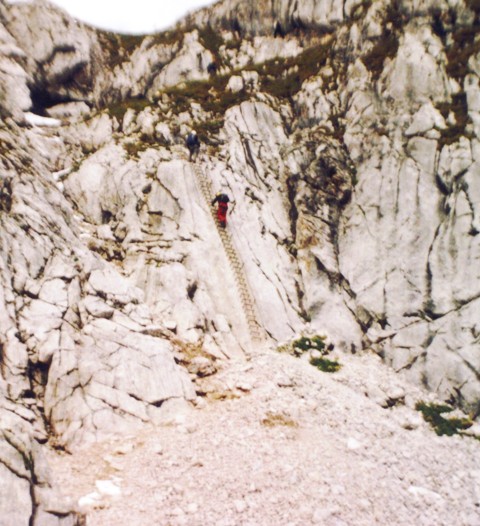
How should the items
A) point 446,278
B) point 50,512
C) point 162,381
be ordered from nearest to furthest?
point 50,512, point 162,381, point 446,278

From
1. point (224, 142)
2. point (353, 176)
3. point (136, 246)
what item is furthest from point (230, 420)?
point (224, 142)

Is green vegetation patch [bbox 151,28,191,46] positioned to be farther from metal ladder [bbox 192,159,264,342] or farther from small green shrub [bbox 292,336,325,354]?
small green shrub [bbox 292,336,325,354]

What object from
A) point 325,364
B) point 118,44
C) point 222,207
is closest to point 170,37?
point 118,44

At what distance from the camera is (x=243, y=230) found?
28141 mm

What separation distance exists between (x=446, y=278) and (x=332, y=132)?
15791 mm

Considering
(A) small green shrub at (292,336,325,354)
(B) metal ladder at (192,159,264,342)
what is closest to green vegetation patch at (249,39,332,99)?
(B) metal ladder at (192,159,264,342)

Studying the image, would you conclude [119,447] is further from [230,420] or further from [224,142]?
[224,142]

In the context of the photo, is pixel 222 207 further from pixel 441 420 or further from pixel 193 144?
pixel 441 420

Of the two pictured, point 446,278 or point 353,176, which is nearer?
point 446,278

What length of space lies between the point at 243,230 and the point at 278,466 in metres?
17.5

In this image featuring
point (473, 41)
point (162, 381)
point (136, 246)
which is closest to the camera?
point (162, 381)

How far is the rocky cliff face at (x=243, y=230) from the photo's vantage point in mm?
16266

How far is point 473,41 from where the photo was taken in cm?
3041

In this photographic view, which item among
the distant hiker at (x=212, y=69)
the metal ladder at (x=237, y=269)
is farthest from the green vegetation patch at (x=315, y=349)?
the distant hiker at (x=212, y=69)
